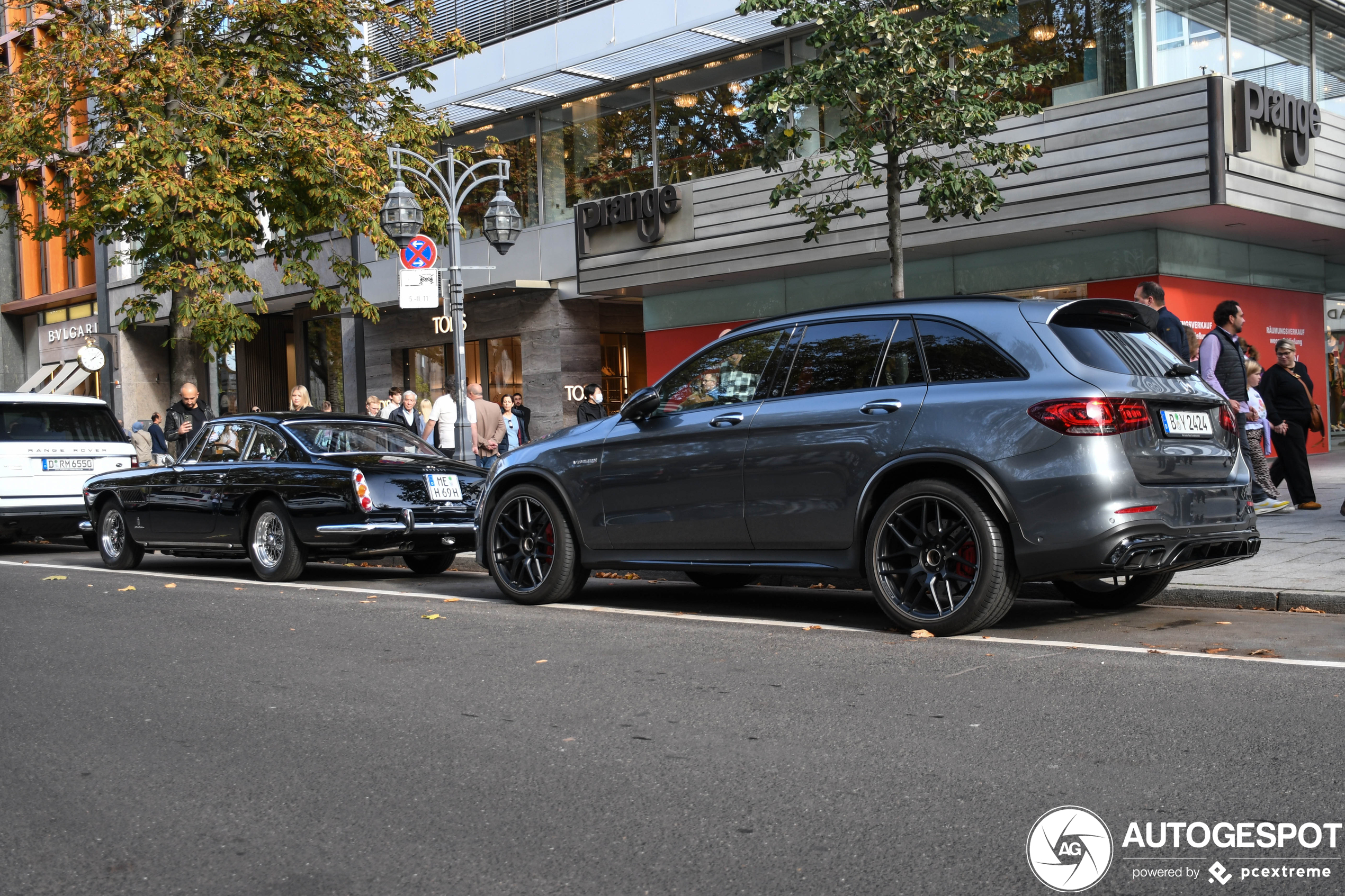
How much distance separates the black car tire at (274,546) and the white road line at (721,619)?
0.09 m

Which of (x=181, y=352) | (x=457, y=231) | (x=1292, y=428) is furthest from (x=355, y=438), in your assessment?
(x=181, y=352)

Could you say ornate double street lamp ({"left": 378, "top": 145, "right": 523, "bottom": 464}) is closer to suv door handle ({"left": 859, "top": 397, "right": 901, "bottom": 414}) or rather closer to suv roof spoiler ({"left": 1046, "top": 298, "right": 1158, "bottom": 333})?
suv door handle ({"left": 859, "top": 397, "right": 901, "bottom": 414})

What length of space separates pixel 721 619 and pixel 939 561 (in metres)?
1.57

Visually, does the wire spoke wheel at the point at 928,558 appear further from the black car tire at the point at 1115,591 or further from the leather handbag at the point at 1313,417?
the leather handbag at the point at 1313,417

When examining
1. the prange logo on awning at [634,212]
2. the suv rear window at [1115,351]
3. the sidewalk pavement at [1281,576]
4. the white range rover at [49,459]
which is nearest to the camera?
the suv rear window at [1115,351]

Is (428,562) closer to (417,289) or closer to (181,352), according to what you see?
(417,289)

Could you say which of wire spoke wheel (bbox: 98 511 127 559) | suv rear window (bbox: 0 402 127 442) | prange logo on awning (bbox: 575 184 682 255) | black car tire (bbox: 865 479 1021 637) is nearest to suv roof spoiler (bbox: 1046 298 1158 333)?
black car tire (bbox: 865 479 1021 637)

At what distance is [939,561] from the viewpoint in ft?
22.3

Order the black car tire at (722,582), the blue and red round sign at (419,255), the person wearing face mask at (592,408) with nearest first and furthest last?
the black car tire at (722,582)
the blue and red round sign at (419,255)
the person wearing face mask at (592,408)

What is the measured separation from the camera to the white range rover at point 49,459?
49.3 ft

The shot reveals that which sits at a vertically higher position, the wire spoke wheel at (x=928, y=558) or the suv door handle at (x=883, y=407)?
the suv door handle at (x=883, y=407)

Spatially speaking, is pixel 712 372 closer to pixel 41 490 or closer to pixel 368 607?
pixel 368 607

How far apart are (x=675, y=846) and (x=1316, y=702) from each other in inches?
109

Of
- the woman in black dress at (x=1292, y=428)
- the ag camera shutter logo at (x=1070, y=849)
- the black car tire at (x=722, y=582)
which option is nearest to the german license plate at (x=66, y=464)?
the black car tire at (x=722, y=582)
